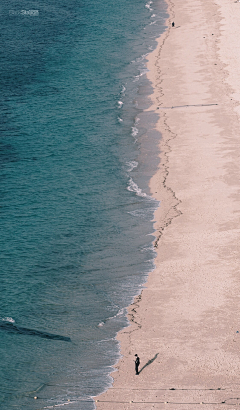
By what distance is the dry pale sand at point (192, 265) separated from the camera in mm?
21562

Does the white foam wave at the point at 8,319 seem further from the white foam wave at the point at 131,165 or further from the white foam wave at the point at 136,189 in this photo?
the white foam wave at the point at 131,165

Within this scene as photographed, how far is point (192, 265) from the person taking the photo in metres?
28.8

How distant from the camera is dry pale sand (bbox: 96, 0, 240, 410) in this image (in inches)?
849

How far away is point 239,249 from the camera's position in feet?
96.7

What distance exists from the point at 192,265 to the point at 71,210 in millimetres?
9778

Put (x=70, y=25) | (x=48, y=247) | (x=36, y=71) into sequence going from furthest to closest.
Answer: (x=70, y=25) < (x=36, y=71) < (x=48, y=247)

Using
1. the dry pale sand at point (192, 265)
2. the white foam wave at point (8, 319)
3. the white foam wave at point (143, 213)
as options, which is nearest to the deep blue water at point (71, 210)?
the white foam wave at point (8, 319)

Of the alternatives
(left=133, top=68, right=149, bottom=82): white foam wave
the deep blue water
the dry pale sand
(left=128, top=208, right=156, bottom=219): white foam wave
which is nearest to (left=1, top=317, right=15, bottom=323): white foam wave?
the deep blue water

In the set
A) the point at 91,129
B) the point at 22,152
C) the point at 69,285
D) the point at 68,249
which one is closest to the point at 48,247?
the point at 68,249

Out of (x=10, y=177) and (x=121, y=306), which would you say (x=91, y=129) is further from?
(x=121, y=306)

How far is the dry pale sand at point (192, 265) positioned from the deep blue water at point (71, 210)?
1120 mm

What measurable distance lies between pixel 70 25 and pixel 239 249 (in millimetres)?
57817

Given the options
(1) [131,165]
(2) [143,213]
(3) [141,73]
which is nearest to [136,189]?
(2) [143,213]

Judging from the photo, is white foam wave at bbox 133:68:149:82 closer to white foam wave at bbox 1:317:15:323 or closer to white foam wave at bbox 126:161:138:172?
white foam wave at bbox 126:161:138:172
